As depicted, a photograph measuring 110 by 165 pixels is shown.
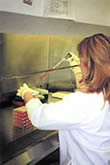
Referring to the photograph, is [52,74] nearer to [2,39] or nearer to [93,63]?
[2,39]

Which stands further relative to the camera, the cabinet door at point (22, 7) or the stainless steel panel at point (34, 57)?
the stainless steel panel at point (34, 57)

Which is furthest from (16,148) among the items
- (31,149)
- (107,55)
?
(107,55)

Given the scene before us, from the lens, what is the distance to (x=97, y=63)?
0.85m

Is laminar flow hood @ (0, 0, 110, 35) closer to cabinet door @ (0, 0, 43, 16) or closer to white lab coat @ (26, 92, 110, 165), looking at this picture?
cabinet door @ (0, 0, 43, 16)

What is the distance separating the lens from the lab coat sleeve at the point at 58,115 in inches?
32.9

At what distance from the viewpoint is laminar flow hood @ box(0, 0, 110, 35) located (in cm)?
82

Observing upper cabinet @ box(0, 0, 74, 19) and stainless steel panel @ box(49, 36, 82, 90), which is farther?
stainless steel panel @ box(49, 36, 82, 90)

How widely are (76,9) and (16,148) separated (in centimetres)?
76

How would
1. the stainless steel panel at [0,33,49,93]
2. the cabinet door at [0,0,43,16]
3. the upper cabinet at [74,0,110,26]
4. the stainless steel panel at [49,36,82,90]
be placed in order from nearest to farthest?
the cabinet door at [0,0,43,16], the upper cabinet at [74,0,110,26], the stainless steel panel at [0,33,49,93], the stainless steel panel at [49,36,82,90]

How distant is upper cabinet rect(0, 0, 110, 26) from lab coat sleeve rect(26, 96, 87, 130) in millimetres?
405

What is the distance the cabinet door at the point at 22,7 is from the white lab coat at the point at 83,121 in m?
0.39

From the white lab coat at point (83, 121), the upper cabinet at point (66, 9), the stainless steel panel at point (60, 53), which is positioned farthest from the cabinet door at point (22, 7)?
the stainless steel panel at point (60, 53)

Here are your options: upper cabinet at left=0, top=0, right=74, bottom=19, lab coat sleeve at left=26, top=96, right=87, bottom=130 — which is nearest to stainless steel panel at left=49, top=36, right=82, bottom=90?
upper cabinet at left=0, top=0, right=74, bottom=19

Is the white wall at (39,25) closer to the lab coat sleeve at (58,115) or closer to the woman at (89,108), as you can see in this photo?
the woman at (89,108)
